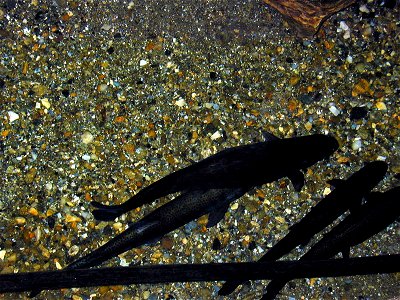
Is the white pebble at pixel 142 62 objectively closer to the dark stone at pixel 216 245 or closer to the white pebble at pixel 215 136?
the white pebble at pixel 215 136

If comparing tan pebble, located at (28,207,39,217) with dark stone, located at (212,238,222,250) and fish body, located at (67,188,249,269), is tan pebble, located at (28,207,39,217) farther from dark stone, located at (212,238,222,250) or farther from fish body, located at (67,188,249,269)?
dark stone, located at (212,238,222,250)

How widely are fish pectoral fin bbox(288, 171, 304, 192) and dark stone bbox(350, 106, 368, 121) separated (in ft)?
2.39

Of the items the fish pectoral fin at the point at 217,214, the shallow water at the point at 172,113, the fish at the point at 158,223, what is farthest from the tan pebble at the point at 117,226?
the fish pectoral fin at the point at 217,214

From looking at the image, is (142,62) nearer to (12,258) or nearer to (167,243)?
(167,243)

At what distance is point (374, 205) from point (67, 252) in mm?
2472

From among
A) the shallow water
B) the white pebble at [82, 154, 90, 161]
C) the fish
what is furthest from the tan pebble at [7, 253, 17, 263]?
the white pebble at [82, 154, 90, 161]

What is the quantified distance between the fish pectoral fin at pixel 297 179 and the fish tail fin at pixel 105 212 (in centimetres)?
138

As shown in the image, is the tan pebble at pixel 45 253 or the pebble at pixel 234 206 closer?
the tan pebble at pixel 45 253

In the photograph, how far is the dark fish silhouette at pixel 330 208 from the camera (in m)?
3.60

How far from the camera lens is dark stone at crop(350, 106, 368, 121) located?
3.97 meters

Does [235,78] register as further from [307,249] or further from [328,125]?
[307,249]

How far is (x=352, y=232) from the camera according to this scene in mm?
3566

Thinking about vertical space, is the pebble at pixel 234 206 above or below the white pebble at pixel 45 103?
below

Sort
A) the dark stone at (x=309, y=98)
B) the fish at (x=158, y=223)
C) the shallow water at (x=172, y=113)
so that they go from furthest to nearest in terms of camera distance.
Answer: the dark stone at (x=309, y=98) < the shallow water at (x=172, y=113) < the fish at (x=158, y=223)
